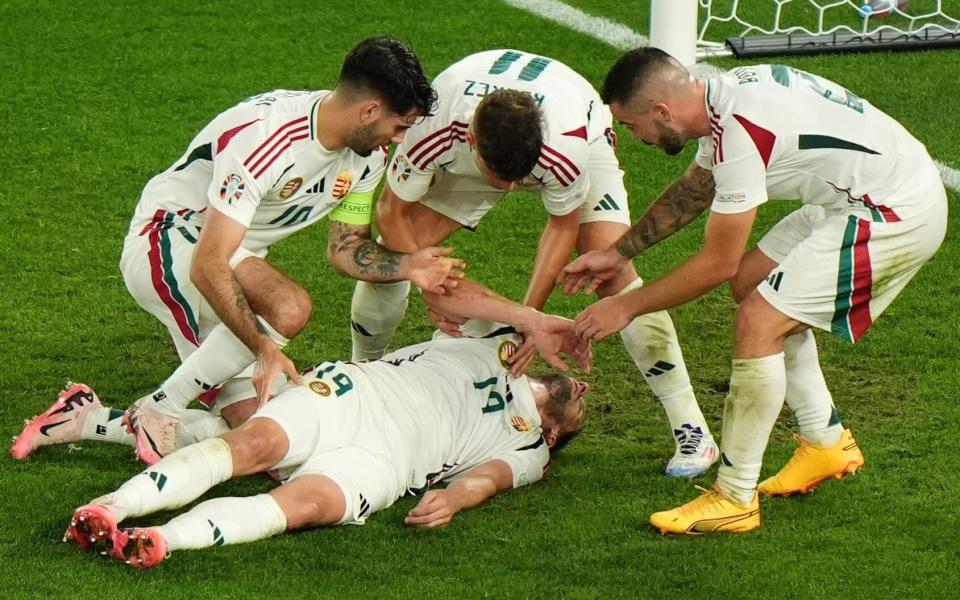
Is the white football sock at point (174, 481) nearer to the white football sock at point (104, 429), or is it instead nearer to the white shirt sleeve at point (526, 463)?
the white football sock at point (104, 429)

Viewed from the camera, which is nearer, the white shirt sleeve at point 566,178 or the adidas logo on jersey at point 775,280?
the adidas logo on jersey at point 775,280

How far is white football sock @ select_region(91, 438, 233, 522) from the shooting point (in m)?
4.61

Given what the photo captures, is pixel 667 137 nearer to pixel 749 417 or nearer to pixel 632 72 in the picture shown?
pixel 632 72

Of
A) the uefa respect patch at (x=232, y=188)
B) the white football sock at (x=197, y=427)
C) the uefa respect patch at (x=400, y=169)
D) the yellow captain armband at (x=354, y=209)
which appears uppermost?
the uefa respect patch at (x=232, y=188)

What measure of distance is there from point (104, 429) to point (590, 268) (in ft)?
6.09

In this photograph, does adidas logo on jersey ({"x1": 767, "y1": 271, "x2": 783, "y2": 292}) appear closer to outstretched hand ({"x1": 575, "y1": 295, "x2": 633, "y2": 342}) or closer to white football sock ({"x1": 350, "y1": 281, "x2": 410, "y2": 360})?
outstretched hand ({"x1": 575, "y1": 295, "x2": 633, "y2": 342})

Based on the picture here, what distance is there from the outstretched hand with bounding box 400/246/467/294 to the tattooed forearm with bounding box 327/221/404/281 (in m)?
0.05

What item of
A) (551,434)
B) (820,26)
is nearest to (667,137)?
(551,434)

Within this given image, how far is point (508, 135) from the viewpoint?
201 inches

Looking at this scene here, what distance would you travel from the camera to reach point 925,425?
19.3ft

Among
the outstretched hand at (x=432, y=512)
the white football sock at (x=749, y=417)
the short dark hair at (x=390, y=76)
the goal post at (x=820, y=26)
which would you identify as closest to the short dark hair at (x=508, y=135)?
the short dark hair at (x=390, y=76)

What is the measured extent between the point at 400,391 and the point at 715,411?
4.73ft

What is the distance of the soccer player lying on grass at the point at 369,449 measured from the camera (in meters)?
4.66

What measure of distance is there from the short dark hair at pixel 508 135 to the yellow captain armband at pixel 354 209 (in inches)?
29.3
